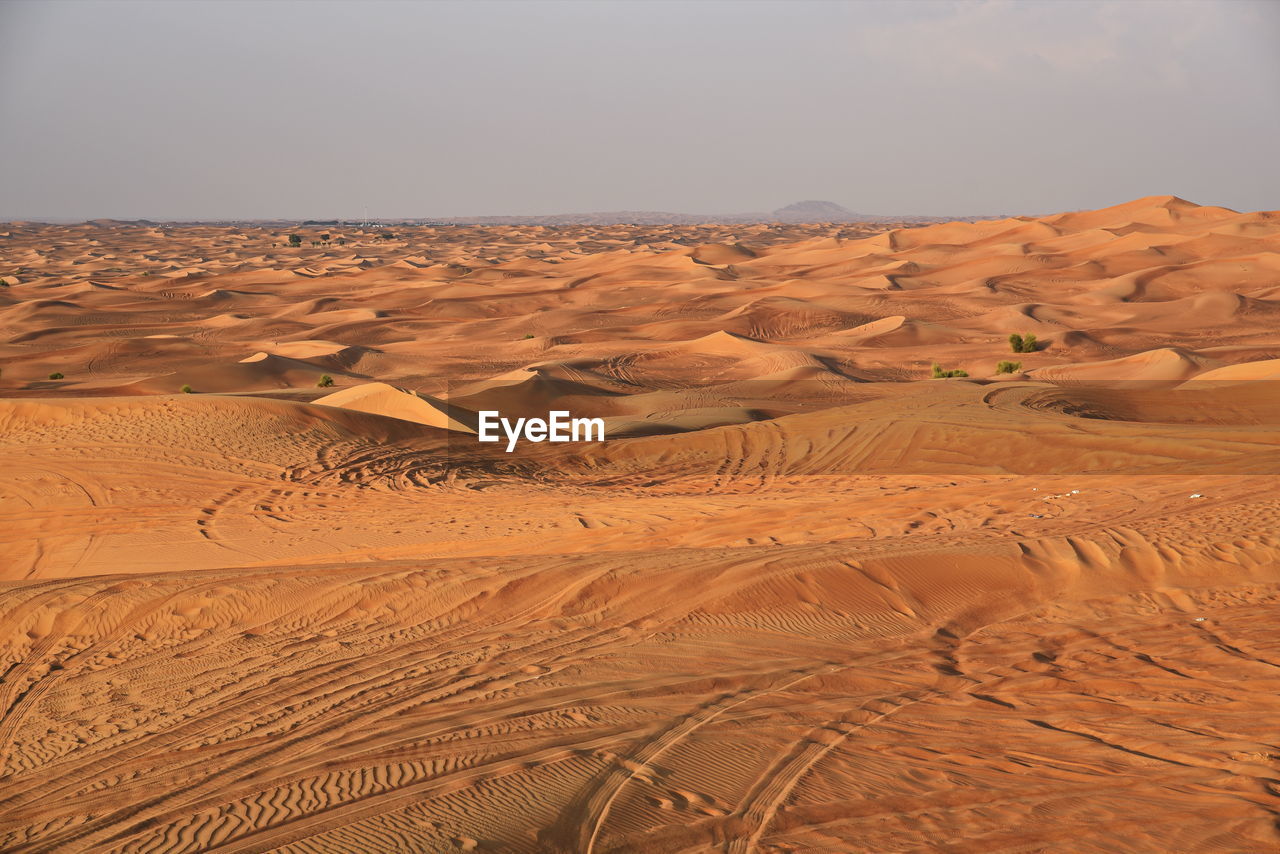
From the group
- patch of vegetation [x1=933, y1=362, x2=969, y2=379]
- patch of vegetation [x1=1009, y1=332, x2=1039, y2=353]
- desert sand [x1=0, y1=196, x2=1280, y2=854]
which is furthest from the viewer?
patch of vegetation [x1=1009, y1=332, x2=1039, y2=353]

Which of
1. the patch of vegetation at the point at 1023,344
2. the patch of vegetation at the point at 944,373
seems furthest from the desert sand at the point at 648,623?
the patch of vegetation at the point at 1023,344

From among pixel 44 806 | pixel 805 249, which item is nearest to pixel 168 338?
pixel 44 806

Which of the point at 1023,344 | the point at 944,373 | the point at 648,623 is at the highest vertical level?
the point at 1023,344

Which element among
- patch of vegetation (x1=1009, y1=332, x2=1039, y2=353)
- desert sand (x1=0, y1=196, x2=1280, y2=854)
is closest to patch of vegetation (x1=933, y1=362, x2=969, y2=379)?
patch of vegetation (x1=1009, y1=332, x2=1039, y2=353)

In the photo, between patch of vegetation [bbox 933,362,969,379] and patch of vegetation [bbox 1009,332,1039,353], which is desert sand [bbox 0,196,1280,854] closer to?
patch of vegetation [bbox 933,362,969,379]

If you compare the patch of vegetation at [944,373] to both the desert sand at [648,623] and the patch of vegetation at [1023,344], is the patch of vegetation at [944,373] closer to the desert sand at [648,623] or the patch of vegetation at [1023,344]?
the patch of vegetation at [1023,344]

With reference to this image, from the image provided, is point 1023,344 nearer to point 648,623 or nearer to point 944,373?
point 944,373

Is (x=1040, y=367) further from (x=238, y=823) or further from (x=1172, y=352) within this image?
(x=238, y=823)

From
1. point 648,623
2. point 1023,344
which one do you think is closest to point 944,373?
point 1023,344

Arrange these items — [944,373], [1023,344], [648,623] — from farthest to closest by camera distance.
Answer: [1023,344], [944,373], [648,623]
